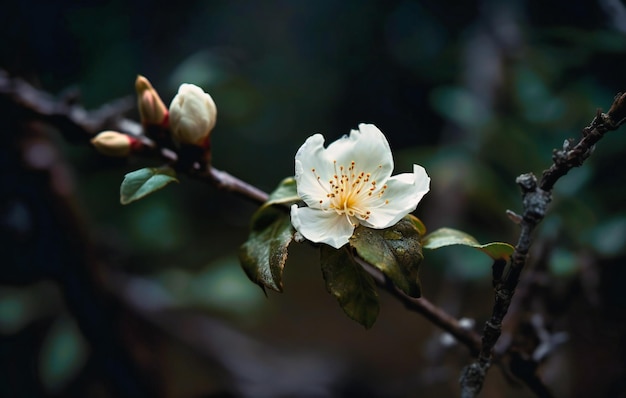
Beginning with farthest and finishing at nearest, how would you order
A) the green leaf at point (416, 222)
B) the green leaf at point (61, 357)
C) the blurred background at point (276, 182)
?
the green leaf at point (61, 357)
the blurred background at point (276, 182)
the green leaf at point (416, 222)

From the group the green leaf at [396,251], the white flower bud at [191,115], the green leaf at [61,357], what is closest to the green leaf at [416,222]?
the green leaf at [396,251]

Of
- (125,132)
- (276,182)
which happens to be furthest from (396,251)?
(276,182)

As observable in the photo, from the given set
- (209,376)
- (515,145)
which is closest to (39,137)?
(209,376)

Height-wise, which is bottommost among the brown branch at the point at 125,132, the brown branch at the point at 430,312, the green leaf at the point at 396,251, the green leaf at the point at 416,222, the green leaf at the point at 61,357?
the green leaf at the point at 61,357

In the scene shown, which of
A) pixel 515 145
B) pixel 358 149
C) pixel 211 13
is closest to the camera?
pixel 358 149

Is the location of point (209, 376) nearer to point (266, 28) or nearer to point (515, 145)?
point (515, 145)

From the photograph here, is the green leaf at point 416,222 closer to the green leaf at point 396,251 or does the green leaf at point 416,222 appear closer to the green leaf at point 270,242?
the green leaf at point 396,251
